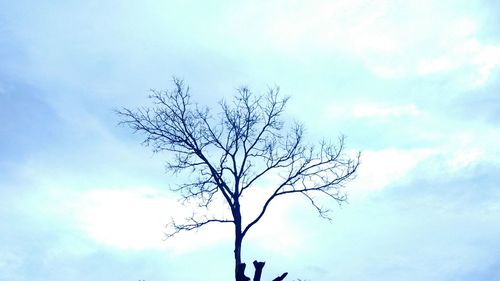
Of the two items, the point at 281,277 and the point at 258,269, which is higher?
the point at 258,269

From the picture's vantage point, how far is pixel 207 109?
23203mm

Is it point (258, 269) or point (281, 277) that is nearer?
point (281, 277)

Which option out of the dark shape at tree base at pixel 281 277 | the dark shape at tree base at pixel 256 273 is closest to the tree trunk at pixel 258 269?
the dark shape at tree base at pixel 256 273

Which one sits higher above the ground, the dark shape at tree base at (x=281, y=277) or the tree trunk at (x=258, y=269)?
the tree trunk at (x=258, y=269)

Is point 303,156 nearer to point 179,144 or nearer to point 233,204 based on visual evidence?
point 233,204

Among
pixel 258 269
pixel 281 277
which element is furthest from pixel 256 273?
pixel 281 277

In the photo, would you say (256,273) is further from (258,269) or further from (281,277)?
(281,277)

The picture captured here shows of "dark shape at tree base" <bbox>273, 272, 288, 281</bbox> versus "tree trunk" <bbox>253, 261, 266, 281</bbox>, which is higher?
"tree trunk" <bbox>253, 261, 266, 281</bbox>

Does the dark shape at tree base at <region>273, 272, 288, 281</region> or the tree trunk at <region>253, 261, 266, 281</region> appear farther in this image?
the tree trunk at <region>253, 261, 266, 281</region>

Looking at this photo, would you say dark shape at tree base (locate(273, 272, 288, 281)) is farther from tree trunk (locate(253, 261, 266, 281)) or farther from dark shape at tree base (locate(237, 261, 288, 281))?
tree trunk (locate(253, 261, 266, 281))

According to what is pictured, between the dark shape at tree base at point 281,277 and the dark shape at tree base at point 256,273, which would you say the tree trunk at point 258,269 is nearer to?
the dark shape at tree base at point 256,273

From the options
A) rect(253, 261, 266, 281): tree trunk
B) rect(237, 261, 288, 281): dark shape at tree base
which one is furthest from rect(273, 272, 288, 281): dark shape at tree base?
rect(253, 261, 266, 281): tree trunk

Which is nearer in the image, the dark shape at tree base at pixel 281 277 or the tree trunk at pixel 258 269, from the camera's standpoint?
the dark shape at tree base at pixel 281 277

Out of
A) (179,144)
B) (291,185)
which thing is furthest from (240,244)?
(179,144)
